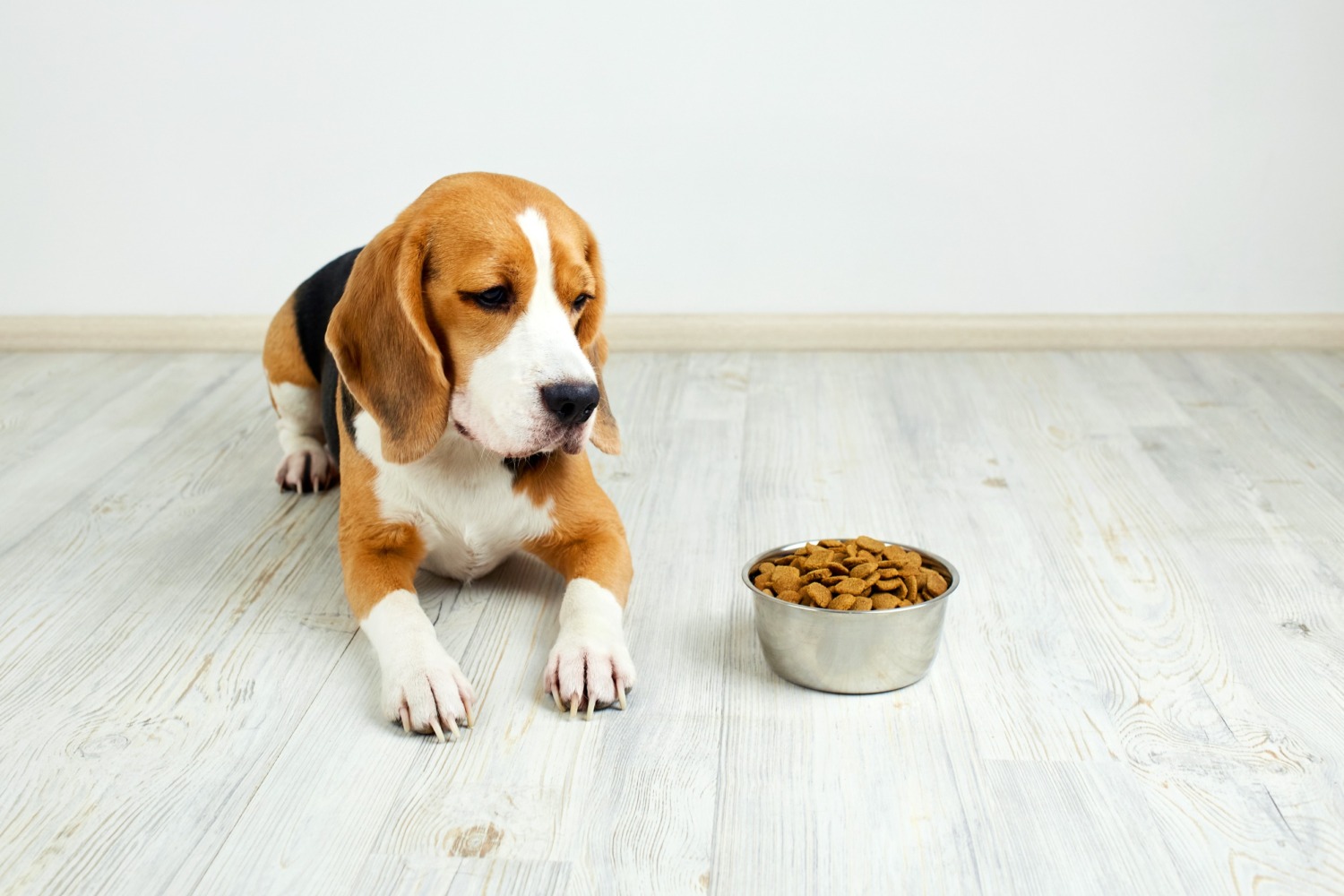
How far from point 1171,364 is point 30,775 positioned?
3.48 m

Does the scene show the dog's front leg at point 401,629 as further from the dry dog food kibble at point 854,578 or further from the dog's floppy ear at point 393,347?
the dry dog food kibble at point 854,578

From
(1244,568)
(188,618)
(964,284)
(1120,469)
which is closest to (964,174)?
(964,284)

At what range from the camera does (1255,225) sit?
4.14m

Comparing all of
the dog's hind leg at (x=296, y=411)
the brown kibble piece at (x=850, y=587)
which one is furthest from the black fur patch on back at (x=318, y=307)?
the brown kibble piece at (x=850, y=587)

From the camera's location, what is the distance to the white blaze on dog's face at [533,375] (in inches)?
77.9

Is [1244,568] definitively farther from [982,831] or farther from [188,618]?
[188,618]

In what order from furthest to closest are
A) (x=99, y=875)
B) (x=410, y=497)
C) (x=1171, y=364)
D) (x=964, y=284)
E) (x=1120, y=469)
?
(x=964, y=284)
(x=1171, y=364)
(x=1120, y=469)
(x=410, y=497)
(x=99, y=875)

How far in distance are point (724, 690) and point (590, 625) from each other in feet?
0.81

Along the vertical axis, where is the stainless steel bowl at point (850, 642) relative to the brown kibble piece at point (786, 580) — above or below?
below

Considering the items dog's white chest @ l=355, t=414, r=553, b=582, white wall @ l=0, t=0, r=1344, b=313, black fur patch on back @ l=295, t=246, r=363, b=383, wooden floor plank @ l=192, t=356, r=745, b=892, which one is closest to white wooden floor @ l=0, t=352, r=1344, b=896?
wooden floor plank @ l=192, t=356, r=745, b=892

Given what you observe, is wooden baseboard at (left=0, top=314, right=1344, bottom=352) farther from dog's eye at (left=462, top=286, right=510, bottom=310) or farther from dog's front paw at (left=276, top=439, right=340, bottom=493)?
dog's eye at (left=462, top=286, right=510, bottom=310)

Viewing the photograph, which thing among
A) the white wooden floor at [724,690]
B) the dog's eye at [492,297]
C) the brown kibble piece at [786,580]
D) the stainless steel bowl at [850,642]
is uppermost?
the dog's eye at [492,297]

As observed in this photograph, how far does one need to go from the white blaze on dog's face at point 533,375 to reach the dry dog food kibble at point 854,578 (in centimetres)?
42

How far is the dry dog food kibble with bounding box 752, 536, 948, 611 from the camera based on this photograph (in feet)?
6.42
